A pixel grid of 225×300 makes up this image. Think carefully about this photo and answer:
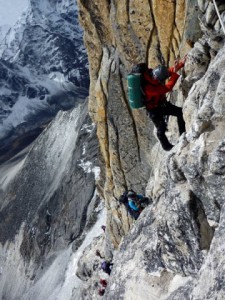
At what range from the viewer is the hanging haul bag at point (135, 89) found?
44.5 ft

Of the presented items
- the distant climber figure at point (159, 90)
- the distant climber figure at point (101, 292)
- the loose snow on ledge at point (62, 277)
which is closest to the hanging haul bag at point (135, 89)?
the distant climber figure at point (159, 90)

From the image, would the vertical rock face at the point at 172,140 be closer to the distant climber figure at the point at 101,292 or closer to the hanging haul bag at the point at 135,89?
the hanging haul bag at the point at 135,89

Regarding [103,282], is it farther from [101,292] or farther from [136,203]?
[136,203]

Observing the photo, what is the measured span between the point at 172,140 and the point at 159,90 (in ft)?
17.7

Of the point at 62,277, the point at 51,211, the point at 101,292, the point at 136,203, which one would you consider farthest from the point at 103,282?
the point at 51,211

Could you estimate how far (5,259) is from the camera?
79.1 metres

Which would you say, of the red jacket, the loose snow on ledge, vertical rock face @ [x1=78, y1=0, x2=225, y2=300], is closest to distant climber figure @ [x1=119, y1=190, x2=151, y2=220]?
vertical rock face @ [x1=78, y1=0, x2=225, y2=300]

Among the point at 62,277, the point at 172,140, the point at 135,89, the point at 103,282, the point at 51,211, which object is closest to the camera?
the point at 135,89

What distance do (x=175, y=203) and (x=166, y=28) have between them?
10.7 metres

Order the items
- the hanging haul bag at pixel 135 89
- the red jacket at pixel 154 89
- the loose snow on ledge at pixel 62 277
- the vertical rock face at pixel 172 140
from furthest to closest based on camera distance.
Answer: the loose snow on ledge at pixel 62 277 → the red jacket at pixel 154 89 → the hanging haul bag at pixel 135 89 → the vertical rock face at pixel 172 140

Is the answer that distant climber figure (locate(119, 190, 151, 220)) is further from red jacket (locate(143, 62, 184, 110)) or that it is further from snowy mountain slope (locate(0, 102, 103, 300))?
snowy mountain slope (locate(0, 102, 103, 300))

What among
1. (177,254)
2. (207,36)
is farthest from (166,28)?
(177,254)

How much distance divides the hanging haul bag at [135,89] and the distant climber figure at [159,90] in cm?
14

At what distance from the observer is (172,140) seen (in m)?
19.1
